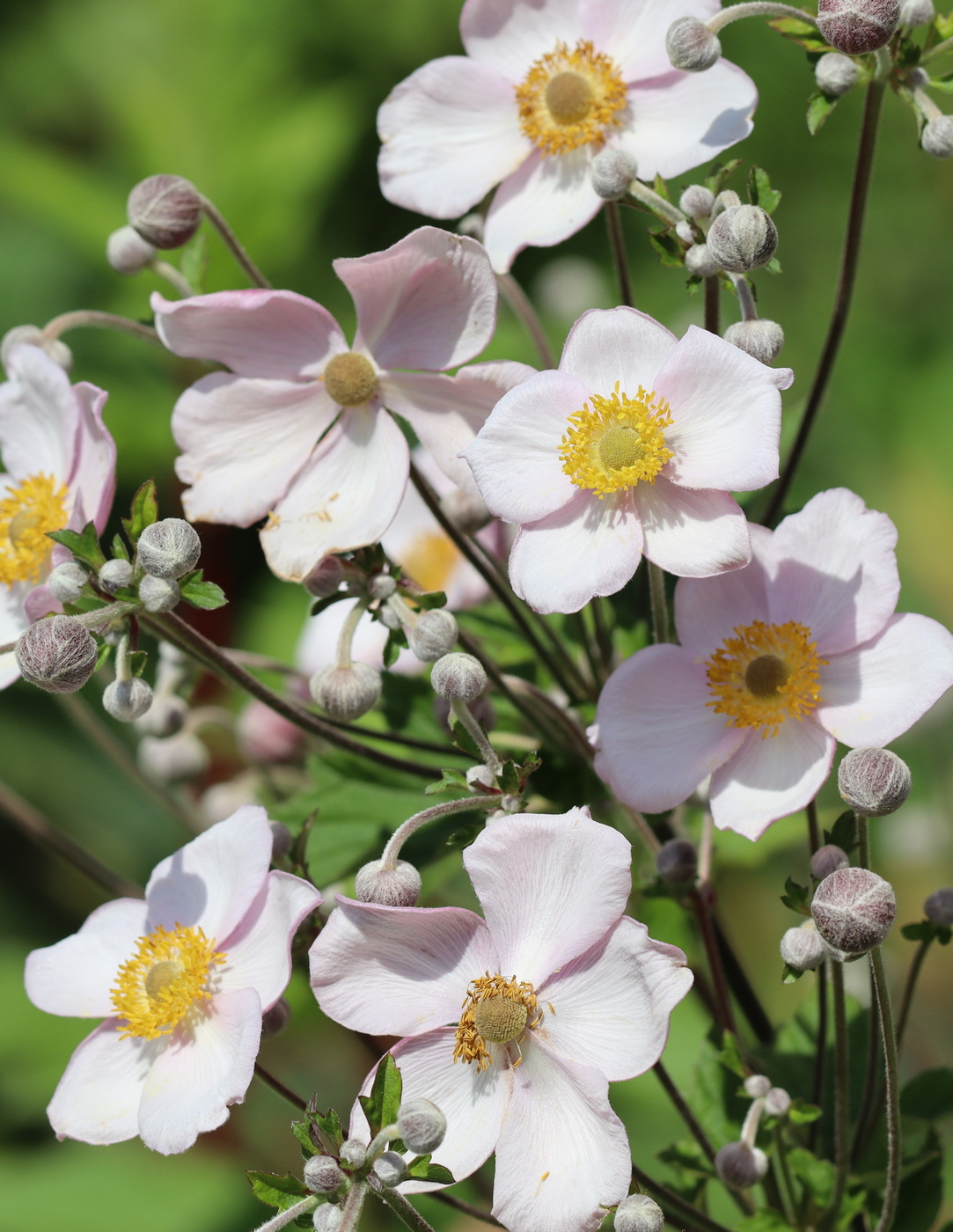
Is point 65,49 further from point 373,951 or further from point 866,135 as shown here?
point 373,951

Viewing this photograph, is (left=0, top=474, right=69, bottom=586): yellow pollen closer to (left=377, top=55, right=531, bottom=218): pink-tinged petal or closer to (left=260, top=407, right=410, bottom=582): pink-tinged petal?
(left=260, top=407, right=410, bottom=582): pink-tinged petal

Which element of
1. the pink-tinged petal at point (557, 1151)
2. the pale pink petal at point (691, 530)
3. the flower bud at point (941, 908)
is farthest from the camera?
the flower bud at point (941, 908)

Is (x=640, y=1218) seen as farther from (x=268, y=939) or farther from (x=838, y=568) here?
(x=838, y=568)

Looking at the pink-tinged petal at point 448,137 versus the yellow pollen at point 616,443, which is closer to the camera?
the yellow pollen at point 616,443

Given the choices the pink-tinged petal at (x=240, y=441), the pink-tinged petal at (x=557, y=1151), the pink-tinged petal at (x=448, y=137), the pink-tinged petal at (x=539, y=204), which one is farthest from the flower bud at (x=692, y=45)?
the pink-tinged petal at (x=557, y=1151)

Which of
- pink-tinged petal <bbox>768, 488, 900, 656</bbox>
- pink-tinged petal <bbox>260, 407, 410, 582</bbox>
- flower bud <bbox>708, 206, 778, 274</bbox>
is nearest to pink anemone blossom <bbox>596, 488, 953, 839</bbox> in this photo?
pink-tinged petal <bbox>768, 488, 900, 656</bbox>

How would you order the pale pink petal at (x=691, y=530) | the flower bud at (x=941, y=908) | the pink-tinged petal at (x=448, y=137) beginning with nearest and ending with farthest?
the pale pink petal at (x=691, y=530) < the flower bud at (x=941, y=908) < the pink-tinged petal at (x=448, y=137)

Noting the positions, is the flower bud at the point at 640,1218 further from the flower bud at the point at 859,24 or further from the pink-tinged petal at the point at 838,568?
the flower bud at the point at 859,24
